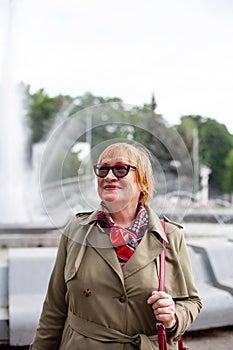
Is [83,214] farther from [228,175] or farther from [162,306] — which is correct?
[228,175]

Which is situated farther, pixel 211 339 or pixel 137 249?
pixel 211 339

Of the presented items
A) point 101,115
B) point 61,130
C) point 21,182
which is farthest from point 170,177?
point 21,182

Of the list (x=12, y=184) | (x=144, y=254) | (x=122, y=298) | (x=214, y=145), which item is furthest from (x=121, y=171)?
(x=214, y=145)

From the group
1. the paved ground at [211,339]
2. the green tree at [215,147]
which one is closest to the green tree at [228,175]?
the green tree at [215,147]

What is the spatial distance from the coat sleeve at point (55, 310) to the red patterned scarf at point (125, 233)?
7.3 inches

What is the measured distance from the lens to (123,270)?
4.97 ft

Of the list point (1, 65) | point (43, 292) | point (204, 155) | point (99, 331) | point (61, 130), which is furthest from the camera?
point (204, 155)

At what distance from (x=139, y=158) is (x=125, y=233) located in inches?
10.0

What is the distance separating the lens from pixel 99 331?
152cm

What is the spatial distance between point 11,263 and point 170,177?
235 centimetres

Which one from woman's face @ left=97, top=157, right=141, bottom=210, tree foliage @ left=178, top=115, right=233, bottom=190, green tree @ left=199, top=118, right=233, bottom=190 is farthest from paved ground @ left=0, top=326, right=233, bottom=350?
green tree @ left=199, top=118, right=233, bottom=190

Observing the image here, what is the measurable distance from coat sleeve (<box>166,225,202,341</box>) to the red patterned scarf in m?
0.11

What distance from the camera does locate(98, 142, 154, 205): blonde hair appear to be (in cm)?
155

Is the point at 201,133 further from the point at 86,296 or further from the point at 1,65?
the point at 86,296
